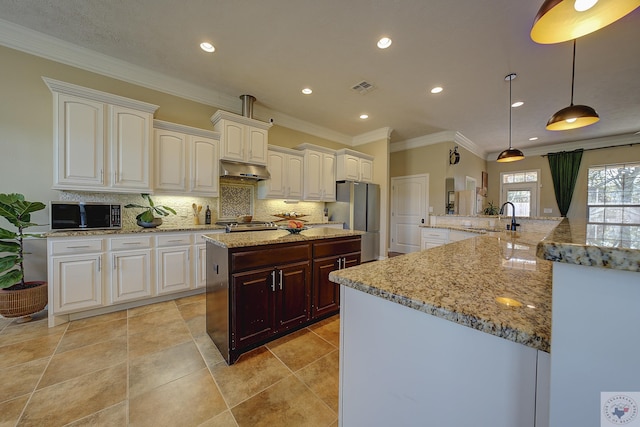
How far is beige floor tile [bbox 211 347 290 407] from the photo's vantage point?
1532mm

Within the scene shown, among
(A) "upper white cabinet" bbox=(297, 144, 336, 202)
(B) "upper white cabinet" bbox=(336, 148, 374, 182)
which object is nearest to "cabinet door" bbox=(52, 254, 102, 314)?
(A) "upper white cabinet" bbox=(297, 144, 336, 202)

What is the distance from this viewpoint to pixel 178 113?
3.38m

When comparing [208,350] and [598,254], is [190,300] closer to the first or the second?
[208,350]

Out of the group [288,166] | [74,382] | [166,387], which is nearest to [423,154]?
[288,166]

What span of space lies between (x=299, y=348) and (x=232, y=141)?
115 inches

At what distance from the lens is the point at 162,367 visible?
1.74m

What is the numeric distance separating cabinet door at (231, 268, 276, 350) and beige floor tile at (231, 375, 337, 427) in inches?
17.1

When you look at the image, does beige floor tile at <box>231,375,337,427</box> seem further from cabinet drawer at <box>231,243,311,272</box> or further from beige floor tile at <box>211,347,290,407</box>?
cabinet drawer at <box>231,243,311,272</box>

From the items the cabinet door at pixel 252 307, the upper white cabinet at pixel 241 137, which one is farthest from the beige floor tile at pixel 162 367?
the upper white cabinet at pixel 241 137

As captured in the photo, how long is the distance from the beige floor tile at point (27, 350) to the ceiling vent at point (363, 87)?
427cm

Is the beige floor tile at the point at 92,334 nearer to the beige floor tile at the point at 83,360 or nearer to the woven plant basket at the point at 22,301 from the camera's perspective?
the beige floor tile at the point at 83,360

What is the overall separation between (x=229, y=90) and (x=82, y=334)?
3.40m

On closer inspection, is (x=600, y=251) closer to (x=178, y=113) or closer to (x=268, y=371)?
(x=268, y=371)

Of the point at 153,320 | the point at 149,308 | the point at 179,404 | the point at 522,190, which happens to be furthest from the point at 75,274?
the point at 522,190
